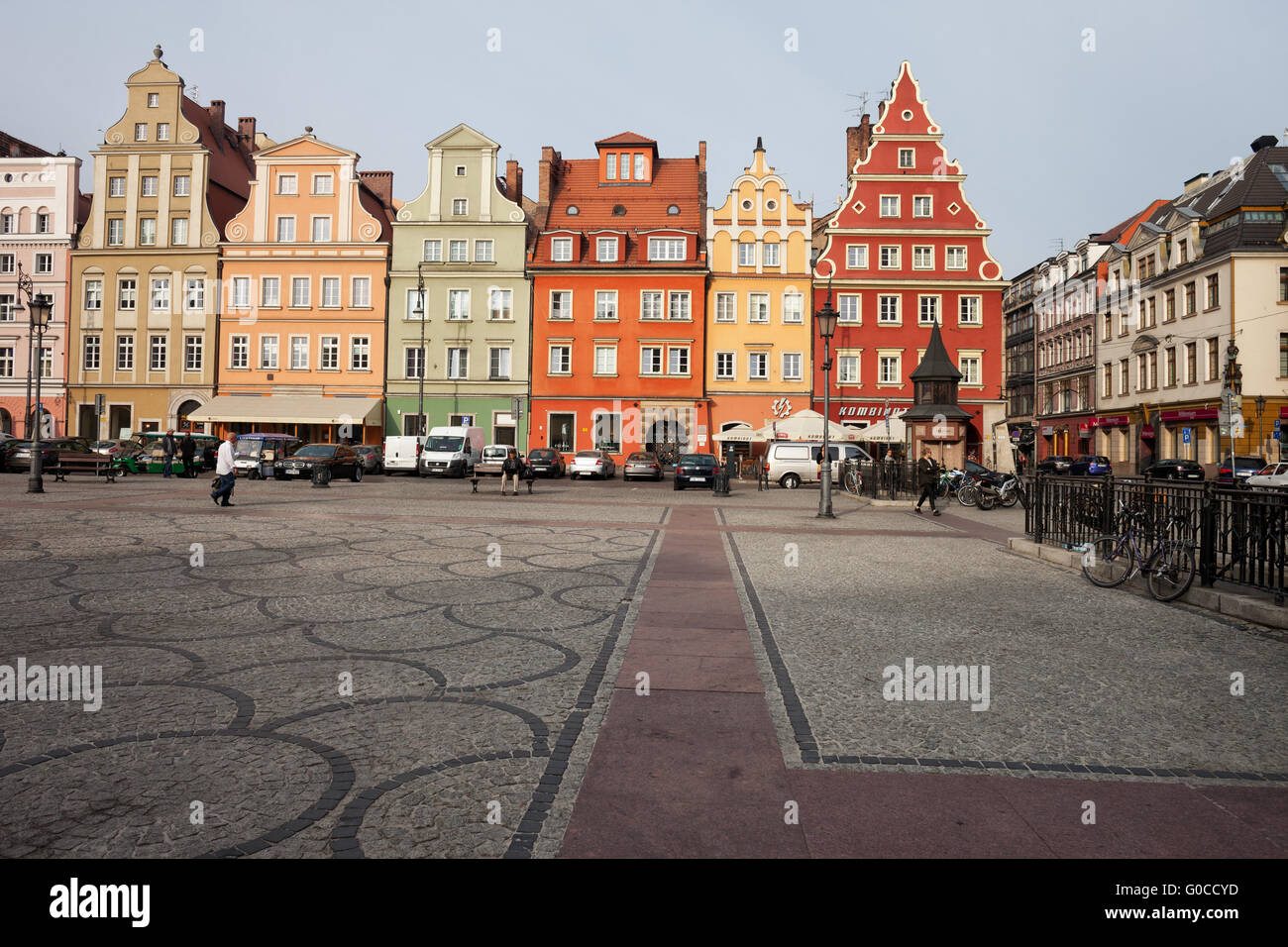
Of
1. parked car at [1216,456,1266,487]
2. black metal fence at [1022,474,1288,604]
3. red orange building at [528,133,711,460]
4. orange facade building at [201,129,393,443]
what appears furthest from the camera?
orange facade building at [201,129,393,443]

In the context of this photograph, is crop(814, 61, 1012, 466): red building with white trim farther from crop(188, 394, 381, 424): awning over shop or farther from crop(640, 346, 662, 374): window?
crop(188, 394, 381, 424): awning over shop

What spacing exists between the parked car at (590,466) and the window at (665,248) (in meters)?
13.2

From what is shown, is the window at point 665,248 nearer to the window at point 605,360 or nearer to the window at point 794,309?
the window at point 605,360

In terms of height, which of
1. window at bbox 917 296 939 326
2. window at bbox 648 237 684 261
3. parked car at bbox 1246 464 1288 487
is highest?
window at bbox 648 237 684 261

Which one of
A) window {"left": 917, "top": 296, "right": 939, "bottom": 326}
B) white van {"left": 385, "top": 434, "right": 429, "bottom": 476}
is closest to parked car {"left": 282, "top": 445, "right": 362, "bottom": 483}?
white van {"left": 385, "top": 434, "right": 429, "bottom": 476}

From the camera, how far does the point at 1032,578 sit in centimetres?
1094

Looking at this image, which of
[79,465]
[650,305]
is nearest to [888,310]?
[650,305]

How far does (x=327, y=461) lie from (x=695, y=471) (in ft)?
46.4

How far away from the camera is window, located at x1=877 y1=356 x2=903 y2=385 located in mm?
47188

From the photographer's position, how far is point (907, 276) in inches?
1863

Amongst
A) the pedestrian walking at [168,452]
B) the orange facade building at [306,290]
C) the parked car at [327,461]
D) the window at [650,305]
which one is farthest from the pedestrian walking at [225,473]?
the window at [650,305]

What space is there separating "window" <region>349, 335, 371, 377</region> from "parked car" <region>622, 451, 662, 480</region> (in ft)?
59.7

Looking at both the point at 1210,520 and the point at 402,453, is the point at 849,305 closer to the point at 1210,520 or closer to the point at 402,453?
the point at 402,453

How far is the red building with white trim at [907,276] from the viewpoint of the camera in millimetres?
46938
